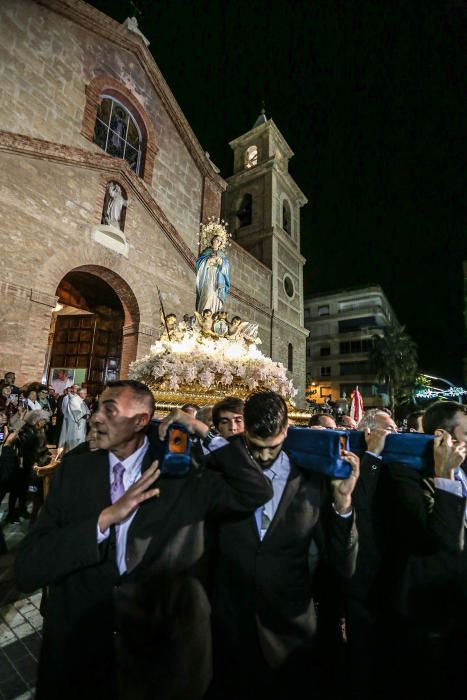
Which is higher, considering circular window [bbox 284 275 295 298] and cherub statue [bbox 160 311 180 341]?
circular window [bbox 284 275 295 298]

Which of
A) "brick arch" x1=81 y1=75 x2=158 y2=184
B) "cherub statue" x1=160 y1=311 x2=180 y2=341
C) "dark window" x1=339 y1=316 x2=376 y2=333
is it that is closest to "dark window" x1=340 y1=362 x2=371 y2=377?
"dark window" x1=339 y1=316 x2=376 y2=333

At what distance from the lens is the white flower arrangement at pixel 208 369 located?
6.58 metres

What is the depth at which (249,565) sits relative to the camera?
188 centimetres

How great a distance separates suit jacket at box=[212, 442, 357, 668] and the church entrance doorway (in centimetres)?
1079

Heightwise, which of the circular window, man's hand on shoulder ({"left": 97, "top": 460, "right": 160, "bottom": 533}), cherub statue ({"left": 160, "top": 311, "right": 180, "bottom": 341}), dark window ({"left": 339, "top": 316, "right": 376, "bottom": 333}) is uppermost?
dark window ({"left": 339, "top": 316, "right": 376, "bottom": 333})

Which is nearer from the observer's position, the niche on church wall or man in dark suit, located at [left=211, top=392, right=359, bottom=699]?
man in dark suit, located at [left=211, top=392, right=359, bottom=699]

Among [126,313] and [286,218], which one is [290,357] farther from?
[126,313]

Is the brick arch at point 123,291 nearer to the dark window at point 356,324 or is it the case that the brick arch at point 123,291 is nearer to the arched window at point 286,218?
the arched window at point 286,218

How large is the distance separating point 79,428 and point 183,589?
750 cm

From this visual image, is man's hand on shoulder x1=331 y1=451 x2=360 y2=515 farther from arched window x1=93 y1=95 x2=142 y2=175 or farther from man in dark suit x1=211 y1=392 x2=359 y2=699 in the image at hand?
arched window x1=93 y1=95 x2=142 y2=175

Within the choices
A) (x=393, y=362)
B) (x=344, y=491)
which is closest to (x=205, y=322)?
(x=344, y=491)

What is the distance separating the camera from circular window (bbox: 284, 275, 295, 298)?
928 inches

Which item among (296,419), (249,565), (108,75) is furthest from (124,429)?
(108,75)

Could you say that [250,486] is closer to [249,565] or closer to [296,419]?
[249,565]
